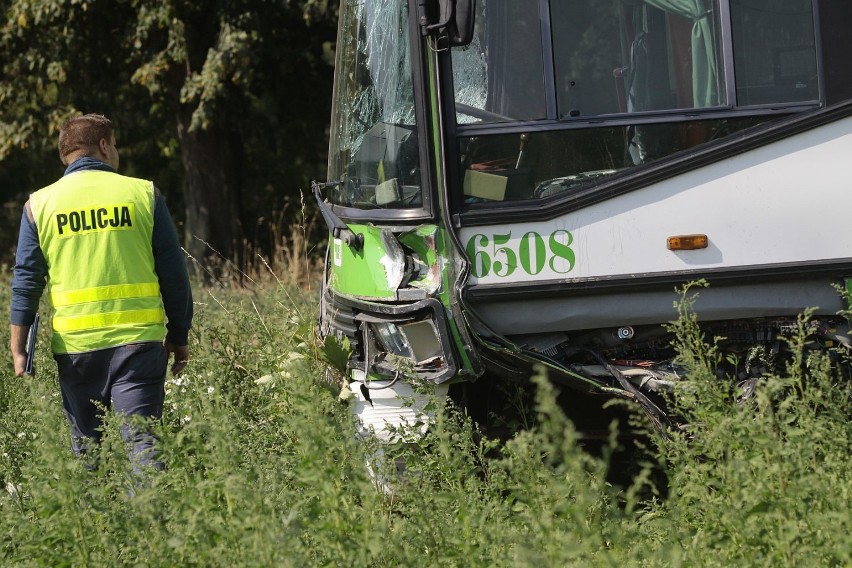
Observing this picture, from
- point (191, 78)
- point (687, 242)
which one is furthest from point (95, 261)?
point (191, 78)

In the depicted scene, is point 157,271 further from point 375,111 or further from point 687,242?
point 687,242

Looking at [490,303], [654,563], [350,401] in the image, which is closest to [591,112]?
[490,303]

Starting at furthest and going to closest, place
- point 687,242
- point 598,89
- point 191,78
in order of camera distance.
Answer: point 191,78 < point 598,89 < point 687,242

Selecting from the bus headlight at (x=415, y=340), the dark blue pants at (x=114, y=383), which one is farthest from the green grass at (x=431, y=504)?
the bus headlight at (x=415, y=340)

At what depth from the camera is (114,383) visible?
5180mm

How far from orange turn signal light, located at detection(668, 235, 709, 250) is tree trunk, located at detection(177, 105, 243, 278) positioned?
39.5 feet

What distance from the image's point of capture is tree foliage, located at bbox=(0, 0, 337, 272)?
14.6 m

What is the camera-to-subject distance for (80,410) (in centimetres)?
526

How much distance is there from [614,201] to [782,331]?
99cm

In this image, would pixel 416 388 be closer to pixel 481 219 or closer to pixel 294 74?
pixel 481 219

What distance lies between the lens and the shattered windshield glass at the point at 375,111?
18.3 feet

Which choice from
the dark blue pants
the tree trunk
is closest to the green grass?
the dark blue pants

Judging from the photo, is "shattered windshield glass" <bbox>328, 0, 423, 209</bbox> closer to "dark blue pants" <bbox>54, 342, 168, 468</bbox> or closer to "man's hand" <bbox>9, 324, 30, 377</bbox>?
"dark blue pants" <bbox>54, 342, 168, 468</bbox>

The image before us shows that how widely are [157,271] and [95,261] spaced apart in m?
0.30
